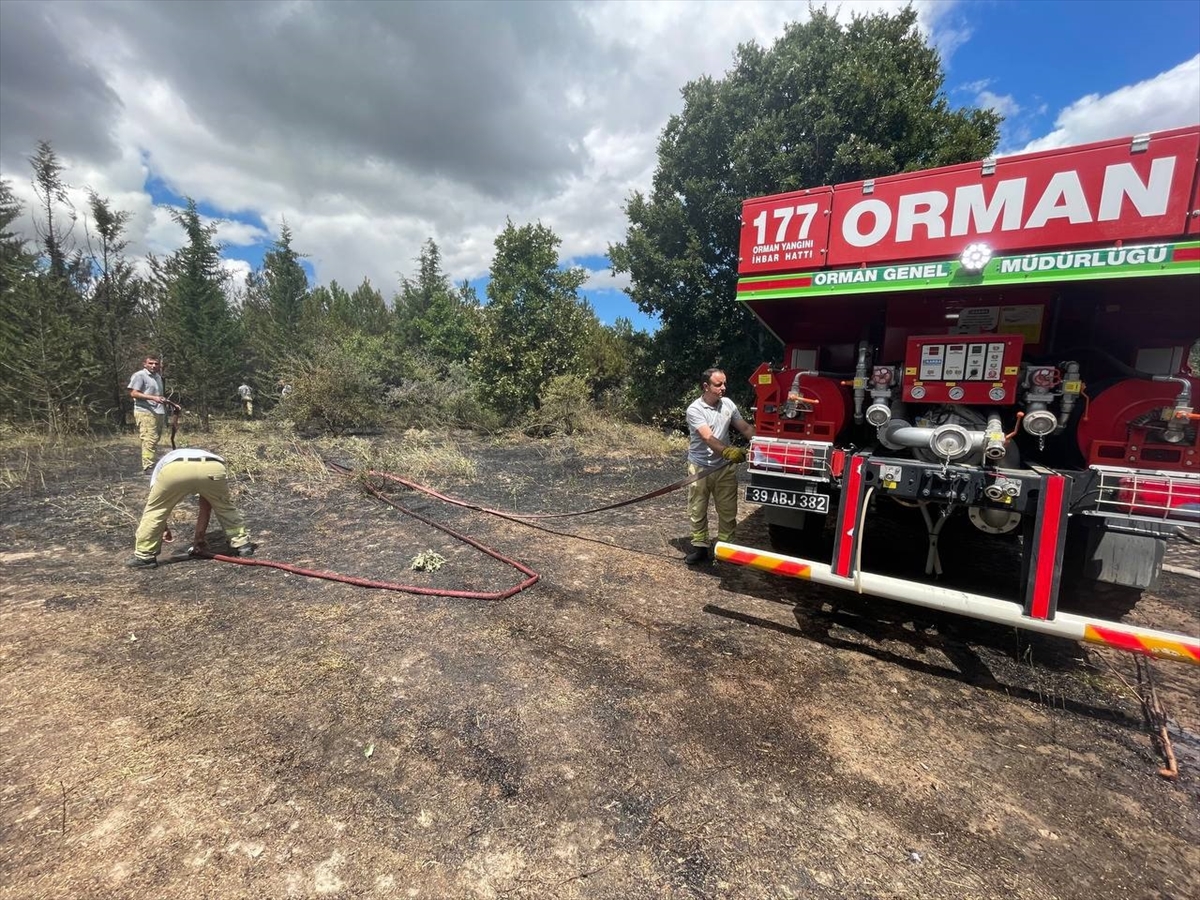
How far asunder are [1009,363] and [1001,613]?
1.55m

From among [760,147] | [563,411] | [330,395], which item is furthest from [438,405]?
[760,147]

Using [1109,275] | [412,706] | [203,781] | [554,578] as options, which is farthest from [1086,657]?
[203,781]

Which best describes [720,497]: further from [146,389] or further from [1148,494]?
[146,389]

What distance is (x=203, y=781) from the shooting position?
211 centimetres

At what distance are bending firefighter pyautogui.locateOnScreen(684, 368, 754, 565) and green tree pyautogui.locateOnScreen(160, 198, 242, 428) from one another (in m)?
14.8

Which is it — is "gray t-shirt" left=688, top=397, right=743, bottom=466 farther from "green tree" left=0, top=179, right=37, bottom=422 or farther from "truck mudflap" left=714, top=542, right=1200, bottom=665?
"green tree" left=0, top=179, right=37, bottom=422

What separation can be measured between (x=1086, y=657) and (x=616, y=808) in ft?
11.0

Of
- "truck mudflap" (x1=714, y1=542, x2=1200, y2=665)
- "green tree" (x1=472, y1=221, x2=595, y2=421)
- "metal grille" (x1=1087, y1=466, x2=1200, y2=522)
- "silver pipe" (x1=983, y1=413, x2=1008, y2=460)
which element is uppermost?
"green tree" (x1=472, y1=221, x2=595, y2=421)

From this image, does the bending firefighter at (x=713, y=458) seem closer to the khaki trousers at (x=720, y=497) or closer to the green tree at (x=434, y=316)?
the khaki trousers at (x=720, y=497)

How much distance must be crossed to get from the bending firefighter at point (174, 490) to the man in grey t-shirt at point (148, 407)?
184 inches

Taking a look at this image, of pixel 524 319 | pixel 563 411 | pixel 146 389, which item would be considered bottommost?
pixel 146 389

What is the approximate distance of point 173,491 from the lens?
4246 mm

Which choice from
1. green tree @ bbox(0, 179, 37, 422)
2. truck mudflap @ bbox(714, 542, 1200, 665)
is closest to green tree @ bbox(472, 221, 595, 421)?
green tree @ bbox(0, 179, 37, 422)

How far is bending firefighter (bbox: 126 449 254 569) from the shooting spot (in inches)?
166
